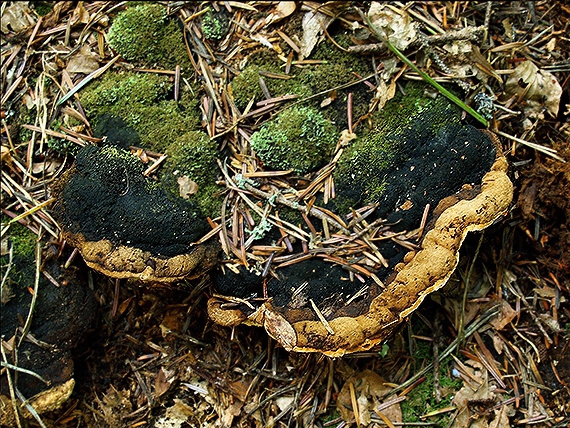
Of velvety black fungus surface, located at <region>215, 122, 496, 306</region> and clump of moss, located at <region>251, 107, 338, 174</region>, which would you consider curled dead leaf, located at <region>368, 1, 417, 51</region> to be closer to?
velvety black fungus surface, located at <region>215, 122, 496, 306</region>

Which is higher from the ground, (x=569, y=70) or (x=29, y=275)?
(x=569, y=70)

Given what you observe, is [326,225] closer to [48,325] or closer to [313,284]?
[313,284]

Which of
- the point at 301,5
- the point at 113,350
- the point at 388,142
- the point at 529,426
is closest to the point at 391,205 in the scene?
the point at 388,142

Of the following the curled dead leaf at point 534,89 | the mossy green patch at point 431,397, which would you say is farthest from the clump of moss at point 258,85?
the mossy green patch at point 431,397

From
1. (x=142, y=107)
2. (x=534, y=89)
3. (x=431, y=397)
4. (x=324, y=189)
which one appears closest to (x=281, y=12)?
(x=142, y=107)

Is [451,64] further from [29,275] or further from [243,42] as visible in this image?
[29,275]
